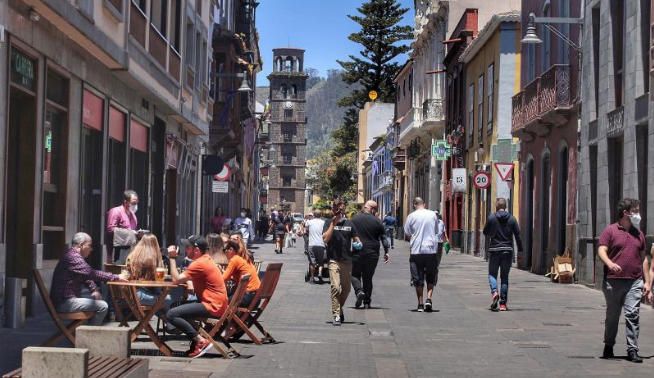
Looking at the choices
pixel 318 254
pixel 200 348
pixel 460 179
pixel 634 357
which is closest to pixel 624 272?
pixel 634 357

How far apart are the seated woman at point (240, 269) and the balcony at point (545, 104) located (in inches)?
603

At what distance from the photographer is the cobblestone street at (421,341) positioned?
11.3m

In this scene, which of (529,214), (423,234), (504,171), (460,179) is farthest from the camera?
(460,179)

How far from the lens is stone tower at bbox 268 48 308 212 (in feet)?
517

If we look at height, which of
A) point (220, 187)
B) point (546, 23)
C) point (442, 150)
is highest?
point (546, 23)

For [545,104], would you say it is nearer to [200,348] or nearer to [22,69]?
[22,69]

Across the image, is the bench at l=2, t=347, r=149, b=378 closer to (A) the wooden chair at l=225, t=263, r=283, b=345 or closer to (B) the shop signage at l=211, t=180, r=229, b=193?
(A) the wooden chair at l=225, t=263, r=283, b=345

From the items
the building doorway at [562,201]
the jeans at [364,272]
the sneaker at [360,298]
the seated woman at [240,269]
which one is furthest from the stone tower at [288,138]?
the seated woman at [240,269]

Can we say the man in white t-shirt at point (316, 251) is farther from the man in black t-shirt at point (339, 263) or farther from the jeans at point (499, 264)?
the man in black t-shirt at point (339, 263)

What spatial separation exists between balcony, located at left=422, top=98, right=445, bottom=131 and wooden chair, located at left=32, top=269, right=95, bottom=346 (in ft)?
147

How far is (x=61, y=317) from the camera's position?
1137 cm

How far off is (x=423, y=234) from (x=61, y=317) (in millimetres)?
8327

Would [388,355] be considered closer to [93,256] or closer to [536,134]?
[93,256]

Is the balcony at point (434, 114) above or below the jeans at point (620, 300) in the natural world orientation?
above
